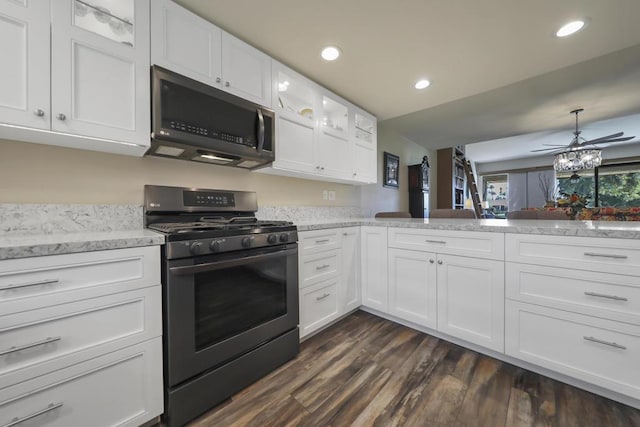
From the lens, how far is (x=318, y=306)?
1974 millimetres

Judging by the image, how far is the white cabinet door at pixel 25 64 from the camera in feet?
3.31

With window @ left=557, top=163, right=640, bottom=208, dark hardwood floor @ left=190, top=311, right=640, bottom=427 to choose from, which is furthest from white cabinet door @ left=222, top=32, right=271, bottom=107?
window @ left=557, top=163, right=640, bottom=208

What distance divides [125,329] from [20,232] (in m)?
0.77

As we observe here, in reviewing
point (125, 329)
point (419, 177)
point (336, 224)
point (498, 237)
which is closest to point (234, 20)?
point (336, 224)

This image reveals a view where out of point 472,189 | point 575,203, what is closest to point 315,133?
point 575,203

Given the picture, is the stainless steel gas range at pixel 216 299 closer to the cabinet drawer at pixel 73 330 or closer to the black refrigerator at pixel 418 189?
the cabinet drawer at pixel 73 330

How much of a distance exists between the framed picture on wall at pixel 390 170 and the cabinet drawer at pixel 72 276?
11.8ft

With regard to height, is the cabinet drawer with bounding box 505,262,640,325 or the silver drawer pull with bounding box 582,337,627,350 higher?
the cabinet drawer with bounding box 505,262,640,325

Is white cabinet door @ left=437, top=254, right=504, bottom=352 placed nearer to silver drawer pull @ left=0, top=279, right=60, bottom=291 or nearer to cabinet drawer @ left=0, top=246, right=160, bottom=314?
cabinet drawer @ left=0, top=246, right=160, bottom=314

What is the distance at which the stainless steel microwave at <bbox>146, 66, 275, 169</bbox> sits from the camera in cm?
138

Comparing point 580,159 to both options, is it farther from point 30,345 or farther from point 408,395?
point 30,345

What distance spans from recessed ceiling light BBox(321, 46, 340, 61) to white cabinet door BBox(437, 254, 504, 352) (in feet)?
5.85

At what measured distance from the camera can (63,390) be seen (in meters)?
0.95

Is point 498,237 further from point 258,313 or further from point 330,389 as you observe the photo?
point 258,313
